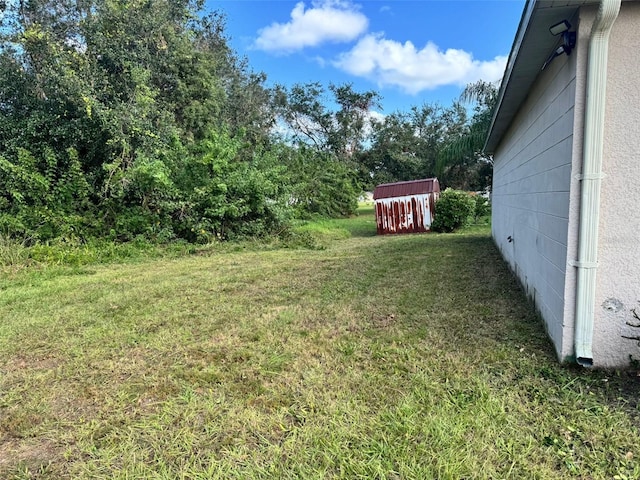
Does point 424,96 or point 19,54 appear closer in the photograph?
point 19,54

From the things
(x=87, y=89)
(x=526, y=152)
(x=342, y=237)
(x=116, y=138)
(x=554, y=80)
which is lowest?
(x=342, y=237)

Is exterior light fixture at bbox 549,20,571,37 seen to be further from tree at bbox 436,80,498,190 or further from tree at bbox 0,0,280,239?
tree at bbox 0,0,280,239

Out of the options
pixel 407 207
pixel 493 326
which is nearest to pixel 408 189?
pixel 407 207

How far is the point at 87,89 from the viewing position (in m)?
7.59

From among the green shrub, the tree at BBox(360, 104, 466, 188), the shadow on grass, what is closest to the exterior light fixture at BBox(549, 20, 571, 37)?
the shadow on grass

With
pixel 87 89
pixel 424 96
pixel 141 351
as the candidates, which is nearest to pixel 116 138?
pixel 87 89

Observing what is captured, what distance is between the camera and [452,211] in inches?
478

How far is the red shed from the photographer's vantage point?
12.8 metres

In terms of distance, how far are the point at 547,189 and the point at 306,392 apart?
96.2 inches

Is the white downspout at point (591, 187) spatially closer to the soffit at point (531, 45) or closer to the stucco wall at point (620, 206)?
the stucco wall at point (620, 206)

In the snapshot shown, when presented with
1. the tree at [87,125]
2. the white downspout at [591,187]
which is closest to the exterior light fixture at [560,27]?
the white downspout at [591,187]

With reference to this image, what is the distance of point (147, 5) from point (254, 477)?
10194mm

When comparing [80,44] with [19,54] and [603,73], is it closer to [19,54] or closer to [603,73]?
[19,54]

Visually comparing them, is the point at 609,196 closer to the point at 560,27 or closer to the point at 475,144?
the point at 560,27
